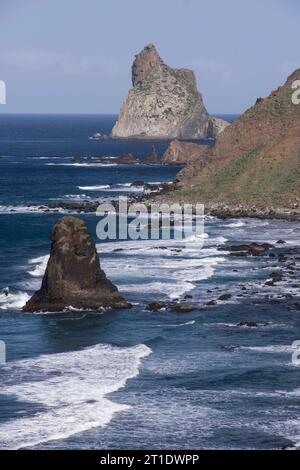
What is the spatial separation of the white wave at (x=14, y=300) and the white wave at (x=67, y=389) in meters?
11.6

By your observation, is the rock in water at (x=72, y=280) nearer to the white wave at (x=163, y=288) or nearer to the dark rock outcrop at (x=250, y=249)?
the white wave at (x=163, y=288)

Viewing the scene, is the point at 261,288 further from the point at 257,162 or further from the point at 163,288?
the point at 257,162

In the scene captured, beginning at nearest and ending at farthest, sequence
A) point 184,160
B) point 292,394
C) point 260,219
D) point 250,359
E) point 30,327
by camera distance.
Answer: point 292,394 → point 250,359 → point 30,327 → point 260,219 → point 184,160

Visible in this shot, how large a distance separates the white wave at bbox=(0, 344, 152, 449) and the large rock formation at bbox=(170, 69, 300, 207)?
225 feet

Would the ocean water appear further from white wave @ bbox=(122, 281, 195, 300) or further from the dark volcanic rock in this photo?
the dark volcanic rock

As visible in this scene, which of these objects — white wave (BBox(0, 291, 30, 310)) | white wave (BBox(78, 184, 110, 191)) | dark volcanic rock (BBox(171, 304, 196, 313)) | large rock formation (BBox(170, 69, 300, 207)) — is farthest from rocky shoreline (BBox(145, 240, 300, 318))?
white wave (BBox(78, 184, 110, 191))

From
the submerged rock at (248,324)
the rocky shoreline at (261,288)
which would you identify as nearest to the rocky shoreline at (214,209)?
the rocky shoreline at (261,288)

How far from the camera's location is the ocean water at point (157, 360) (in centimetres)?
4538

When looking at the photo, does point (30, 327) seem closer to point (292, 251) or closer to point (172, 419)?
point (172, 419)

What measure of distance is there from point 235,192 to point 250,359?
72.5 metres

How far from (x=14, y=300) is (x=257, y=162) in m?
65.1

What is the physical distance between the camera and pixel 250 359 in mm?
56406
